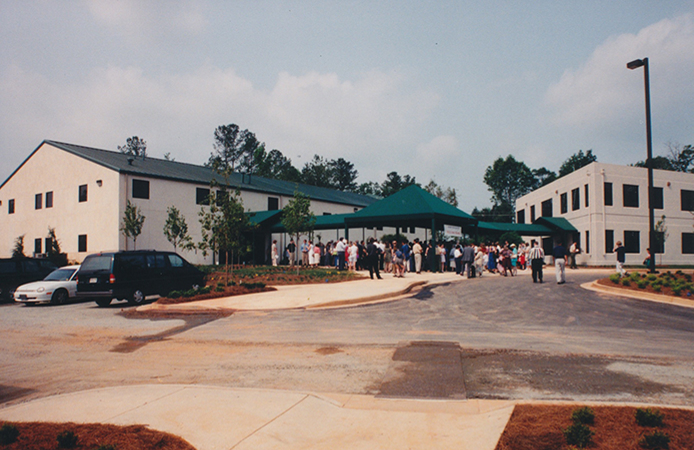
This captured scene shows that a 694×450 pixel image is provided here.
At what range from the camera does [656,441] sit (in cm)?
353

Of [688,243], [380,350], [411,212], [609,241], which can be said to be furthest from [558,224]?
[380,350]

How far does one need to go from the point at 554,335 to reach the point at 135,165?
33800mm

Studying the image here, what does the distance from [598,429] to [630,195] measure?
40248 millimetres

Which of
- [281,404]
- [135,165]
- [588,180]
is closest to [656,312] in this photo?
[281,404]

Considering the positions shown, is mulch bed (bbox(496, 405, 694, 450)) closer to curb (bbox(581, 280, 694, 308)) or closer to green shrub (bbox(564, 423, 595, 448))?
green shrub (bbox(564, 423, 595, 448))

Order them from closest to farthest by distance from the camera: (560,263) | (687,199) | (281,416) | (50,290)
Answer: (281,416) < (50,290) < (560,263) < (687,199)

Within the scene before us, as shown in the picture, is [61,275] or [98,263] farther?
[61,275]

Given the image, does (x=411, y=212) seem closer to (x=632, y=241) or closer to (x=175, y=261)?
(x=175, y=261)

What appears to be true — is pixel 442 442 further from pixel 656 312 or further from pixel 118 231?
pixel 118 231

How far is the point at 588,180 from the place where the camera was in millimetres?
37281

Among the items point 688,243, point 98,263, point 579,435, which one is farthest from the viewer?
point 688,243

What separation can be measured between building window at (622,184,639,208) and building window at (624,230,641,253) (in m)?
2.16

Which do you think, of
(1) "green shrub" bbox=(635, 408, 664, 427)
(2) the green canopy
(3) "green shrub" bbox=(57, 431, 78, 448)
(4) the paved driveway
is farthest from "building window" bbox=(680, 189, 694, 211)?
(3) "green shrub" bbox=(57, 431, 78, 448)

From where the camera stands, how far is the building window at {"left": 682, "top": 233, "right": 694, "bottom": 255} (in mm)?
39875
